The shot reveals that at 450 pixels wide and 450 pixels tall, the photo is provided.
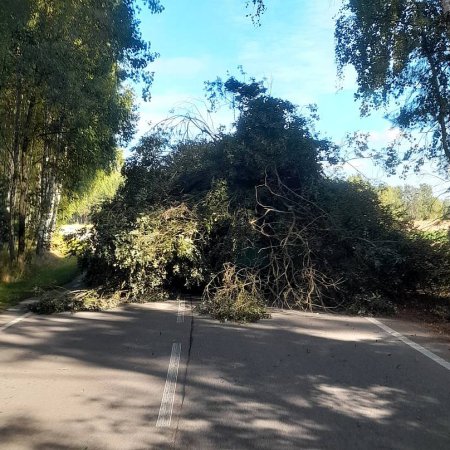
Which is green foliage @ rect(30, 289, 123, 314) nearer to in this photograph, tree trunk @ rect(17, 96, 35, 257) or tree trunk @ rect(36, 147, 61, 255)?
tree trunk @ rect(17, 96, 35, 257)

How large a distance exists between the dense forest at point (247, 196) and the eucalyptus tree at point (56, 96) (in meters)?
0.06

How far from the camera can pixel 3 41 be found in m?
9.84

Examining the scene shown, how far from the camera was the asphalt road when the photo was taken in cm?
471

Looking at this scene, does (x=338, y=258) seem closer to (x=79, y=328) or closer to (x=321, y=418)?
(x=79, y=328)

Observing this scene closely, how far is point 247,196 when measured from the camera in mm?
14570

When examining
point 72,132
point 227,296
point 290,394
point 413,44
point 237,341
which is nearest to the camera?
point 290,394

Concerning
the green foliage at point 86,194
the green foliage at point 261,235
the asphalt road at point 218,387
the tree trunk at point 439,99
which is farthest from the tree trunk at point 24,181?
the tree trunk at point 439,99

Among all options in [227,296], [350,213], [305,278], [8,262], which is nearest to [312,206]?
[350,213]

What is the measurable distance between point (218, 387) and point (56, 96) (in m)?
9.99

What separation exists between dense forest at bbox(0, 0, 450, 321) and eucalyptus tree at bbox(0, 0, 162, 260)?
6 cm

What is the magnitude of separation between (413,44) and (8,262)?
1465 centimetres

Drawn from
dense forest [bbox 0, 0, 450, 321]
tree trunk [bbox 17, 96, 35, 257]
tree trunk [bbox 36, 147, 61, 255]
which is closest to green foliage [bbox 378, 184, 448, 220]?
dense forest [bbox 0, 0, 450, 321]

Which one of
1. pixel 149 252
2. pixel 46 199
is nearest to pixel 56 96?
pixel 149 252

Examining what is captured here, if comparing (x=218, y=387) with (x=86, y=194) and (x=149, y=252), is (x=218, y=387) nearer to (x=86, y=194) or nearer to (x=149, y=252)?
(x=149, y=252)
